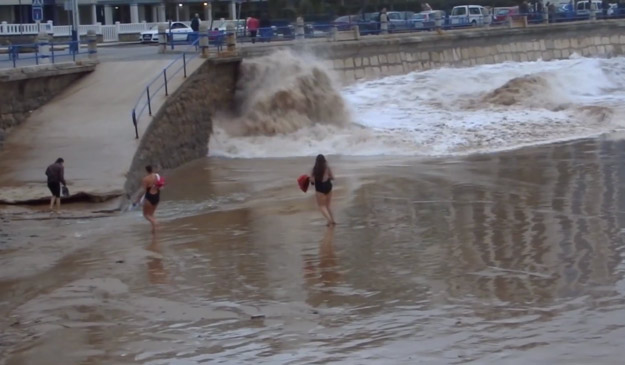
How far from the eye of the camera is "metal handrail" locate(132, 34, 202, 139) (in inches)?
930

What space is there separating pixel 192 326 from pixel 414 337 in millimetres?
2350

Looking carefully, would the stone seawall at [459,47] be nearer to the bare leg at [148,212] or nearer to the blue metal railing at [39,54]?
the blue metal railing at [39,54]

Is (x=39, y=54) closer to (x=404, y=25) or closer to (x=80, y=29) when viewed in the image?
(x=404, y=25)

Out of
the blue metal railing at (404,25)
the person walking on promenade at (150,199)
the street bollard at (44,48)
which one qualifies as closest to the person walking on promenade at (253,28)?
the blue metal railing at (404,25)

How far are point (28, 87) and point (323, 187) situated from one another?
33.0ft

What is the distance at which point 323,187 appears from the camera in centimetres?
1692

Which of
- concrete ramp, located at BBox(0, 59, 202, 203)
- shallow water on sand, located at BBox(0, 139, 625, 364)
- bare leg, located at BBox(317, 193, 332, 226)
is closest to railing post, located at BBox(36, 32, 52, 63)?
concrete ramp, located at BBox(0, 59, 202, 203)

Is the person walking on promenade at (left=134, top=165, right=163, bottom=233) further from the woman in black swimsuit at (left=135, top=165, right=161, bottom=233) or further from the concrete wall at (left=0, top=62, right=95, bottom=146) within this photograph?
the concrete wall at (left=0, top=62, right=95, bottom=146)

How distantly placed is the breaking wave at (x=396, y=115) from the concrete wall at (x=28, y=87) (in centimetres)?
405

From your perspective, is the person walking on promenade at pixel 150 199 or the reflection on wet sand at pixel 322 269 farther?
the person walking on promenade at pixel 150 199

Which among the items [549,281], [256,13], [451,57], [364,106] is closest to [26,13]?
[256,13]

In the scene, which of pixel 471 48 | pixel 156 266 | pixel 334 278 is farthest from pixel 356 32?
pixel 334 278

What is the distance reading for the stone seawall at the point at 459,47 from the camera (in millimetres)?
36250

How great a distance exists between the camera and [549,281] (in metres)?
12.6
